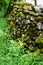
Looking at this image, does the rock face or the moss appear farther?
the rock face

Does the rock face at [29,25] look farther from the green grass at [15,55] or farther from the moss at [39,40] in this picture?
the green grass at [15,55]

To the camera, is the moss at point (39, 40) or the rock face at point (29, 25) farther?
the rock face at point (29, 25)

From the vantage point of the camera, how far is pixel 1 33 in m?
12.7

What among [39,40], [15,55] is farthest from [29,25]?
[15,55]

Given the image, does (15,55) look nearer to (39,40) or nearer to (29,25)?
(39,40)

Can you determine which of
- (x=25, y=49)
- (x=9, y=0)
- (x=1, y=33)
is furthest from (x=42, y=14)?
(x=9, y=0)

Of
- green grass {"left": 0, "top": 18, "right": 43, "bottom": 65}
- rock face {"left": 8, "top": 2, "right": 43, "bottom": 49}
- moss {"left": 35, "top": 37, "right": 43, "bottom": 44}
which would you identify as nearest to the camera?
green grass {"left": 0, "top": 18, "right": 43, "bottom": 65}

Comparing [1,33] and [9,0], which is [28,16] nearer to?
[1,33]

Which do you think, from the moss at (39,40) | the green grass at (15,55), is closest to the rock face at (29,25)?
the moss at (39,40)

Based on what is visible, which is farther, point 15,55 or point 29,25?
point 29,25

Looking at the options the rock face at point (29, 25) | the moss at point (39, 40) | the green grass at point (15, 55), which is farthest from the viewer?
the rock face at point (29, 25)

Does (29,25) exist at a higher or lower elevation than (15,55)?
higher

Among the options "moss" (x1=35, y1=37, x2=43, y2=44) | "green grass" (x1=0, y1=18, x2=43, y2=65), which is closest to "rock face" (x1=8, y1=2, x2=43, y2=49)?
"moss" (x1=35, y1=37, x2=43, y2=44)

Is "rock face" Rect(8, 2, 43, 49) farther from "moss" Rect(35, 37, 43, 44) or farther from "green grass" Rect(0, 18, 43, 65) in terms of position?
"green grass" Rect(0, 18, 43, 65)
